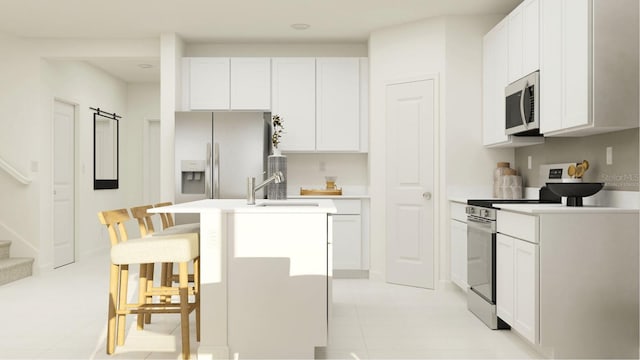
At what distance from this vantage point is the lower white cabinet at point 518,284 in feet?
9.66

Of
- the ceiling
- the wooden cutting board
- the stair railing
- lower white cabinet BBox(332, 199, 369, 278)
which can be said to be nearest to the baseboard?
lower white cabinet BBox(332, 199, 369, 278)

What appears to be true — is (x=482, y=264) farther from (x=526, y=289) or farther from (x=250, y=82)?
(x=250, y=82)

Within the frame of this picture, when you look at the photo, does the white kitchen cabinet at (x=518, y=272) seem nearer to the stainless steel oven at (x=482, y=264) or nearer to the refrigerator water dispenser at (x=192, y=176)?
the stainless steel oven at (x=482, y=264)

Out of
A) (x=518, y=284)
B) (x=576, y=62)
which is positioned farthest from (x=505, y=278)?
(x=576, y=62)

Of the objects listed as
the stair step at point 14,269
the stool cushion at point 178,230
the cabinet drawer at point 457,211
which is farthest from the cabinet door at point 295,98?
the stair step at point 14,269

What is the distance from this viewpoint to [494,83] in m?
4.55

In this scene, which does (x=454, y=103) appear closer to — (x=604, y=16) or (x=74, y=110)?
(x=604, y=16)

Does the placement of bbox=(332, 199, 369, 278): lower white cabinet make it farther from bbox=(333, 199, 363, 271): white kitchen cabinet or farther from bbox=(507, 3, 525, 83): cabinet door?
bbox=(507, 3, 525, 83): cabinet door

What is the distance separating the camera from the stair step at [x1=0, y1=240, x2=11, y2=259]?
5539 millimetres

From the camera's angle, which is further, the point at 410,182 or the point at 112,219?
the point at 410,182

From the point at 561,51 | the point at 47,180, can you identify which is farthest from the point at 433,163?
the point at 47,180

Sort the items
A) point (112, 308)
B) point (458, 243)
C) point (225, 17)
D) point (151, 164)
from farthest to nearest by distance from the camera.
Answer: point (151, 164), point (225, 17), point (458, 243), point (112, 308)

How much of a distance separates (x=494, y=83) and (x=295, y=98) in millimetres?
2139

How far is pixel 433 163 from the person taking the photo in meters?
5.02
